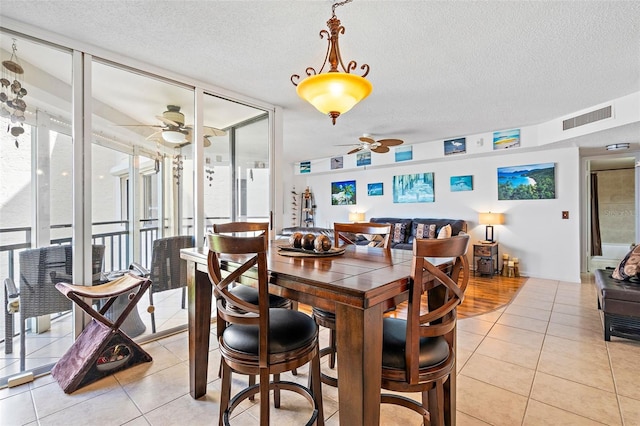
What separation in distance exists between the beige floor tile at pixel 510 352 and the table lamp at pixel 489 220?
3.13 meters

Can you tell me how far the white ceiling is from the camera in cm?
196

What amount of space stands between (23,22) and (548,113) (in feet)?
18.6

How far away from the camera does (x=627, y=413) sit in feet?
5.72

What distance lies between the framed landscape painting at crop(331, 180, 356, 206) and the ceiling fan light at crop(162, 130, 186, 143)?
16.5ft

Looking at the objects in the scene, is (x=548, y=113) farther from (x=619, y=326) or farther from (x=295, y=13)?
(x=295, y=13)

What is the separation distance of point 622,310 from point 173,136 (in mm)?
4648

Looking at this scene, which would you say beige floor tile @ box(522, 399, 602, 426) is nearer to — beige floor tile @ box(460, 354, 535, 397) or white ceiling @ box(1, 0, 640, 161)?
beige floor tile @ box(460, 354, 535, 397)

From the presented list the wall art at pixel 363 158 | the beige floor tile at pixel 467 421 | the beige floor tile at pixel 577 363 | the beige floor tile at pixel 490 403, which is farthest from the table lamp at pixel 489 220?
the beige floor tile at pixel 467 421

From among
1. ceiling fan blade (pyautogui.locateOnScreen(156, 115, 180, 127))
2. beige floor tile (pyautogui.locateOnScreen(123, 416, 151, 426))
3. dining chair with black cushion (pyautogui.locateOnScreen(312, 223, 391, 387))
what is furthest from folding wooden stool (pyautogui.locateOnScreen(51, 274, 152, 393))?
ceiling fan blade (pyautogui.locateOnScreen(156, 115, 180, 127))

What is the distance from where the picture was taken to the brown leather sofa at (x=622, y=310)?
2586 mm

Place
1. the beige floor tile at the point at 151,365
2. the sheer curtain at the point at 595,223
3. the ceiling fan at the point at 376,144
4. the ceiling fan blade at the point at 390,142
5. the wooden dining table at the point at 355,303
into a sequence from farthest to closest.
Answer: the sheer curtain at the point at 595,223
the ceiling fan at the point at 376,144
the ceiling fan blade at the point at 390,142
the beige floor tile at the point at 151,365
the wooden dining table at the point at 355,303

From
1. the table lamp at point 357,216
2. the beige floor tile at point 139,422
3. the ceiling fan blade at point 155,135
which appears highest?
the ceiling fan blade at point 155,135

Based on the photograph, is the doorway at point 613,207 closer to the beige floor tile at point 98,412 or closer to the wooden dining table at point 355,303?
the wooden dining table at point 355,303

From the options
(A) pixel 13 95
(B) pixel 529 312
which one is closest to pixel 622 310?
(B) pixel 529 312
